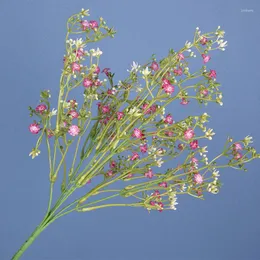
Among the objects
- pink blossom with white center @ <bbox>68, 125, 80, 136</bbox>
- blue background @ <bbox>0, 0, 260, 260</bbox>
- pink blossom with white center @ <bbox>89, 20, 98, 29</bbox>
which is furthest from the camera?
blue background @ <bbox>0, 0, 260, 260</bbox>

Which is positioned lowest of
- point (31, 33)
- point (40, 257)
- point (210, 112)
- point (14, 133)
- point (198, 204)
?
point (40, 257)

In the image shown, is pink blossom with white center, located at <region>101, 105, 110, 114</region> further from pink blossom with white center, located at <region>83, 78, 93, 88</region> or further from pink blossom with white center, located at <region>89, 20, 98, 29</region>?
pink blossom with white center, located at <region>89, 20, 98, 29</region>

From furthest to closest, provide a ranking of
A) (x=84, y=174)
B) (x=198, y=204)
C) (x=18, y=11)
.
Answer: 1. (x=198, y=204)
2. (x=18, y=11)
3. (x=84, y=174)

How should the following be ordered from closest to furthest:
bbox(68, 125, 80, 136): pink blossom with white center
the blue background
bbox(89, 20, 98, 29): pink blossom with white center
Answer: bbox(68, 125, 80, 136): pink blossom with white center, bbox(89, 20, 98, 29): pink blossom with white center, the blue background

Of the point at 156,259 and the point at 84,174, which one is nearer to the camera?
the point at 84,174

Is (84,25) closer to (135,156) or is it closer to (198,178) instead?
(135,156)

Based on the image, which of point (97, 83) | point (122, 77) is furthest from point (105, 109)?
point (122, 77)

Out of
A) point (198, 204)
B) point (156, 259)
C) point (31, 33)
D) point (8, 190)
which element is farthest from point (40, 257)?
point (31, 33)

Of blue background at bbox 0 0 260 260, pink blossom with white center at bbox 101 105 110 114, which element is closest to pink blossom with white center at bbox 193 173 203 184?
pink blossom with white center at bbox 101 105 110 114

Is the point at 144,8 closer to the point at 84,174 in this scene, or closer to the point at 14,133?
the point at 14,133
